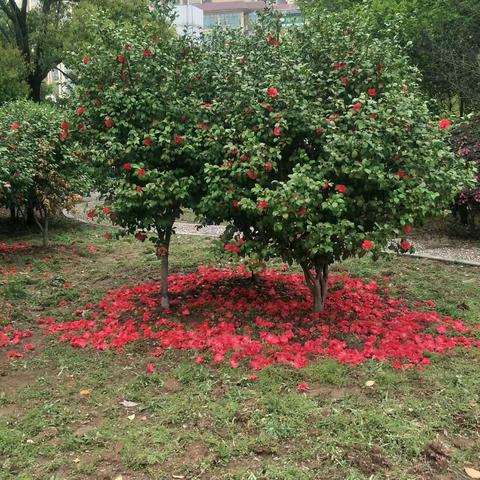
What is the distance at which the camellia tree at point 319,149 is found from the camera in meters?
4.18

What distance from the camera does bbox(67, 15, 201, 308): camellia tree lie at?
4.73 metres

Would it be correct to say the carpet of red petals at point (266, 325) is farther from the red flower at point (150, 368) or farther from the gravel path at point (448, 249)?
the gravel path at point (448, 249)

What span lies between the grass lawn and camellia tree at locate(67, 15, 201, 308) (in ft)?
4.26

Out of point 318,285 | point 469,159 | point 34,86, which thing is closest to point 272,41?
point 318,285

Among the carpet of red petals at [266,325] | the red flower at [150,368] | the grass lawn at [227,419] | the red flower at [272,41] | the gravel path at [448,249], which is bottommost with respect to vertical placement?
the grass lawn at [227,419]

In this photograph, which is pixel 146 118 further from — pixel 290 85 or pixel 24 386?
pixel 24 386

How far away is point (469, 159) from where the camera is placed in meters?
8.59

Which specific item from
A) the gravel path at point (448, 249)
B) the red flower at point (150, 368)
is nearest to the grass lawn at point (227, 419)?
the red flower at point (150, 368)

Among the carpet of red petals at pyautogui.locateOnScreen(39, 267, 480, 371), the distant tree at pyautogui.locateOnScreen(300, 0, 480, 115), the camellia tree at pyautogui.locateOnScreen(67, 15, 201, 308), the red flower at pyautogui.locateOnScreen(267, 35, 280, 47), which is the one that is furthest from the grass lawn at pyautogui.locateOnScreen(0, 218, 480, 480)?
the distant tree at pyautogui.locateOnScreen(300, 0, 480, 115)

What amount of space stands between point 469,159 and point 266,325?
17.4ft

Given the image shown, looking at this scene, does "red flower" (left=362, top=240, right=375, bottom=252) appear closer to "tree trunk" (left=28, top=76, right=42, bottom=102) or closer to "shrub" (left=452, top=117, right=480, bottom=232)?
"shrub" (left=452, top=117, right=480, bottom=232)

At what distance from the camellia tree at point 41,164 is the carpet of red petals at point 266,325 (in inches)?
121

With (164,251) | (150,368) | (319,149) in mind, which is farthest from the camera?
(164,251)

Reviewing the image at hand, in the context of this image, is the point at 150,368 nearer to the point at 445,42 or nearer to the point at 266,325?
the point at 266,325
